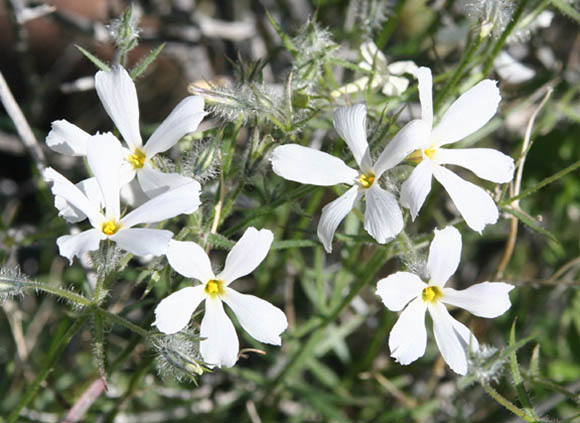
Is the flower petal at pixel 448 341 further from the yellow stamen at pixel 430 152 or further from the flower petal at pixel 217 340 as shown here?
the flower petal at pixel 217 340

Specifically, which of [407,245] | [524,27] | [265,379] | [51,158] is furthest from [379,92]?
[51,158]

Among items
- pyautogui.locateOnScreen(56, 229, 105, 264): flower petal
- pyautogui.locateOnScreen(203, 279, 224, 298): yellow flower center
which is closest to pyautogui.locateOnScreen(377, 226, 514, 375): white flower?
pyautogui.locateOnScreen(203, 279, 224, 298): yellow flower center

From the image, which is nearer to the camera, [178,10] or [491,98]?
[491,98]

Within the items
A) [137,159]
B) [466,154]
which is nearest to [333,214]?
[466,154]

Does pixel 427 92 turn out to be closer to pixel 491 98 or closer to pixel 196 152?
pixel 491 98

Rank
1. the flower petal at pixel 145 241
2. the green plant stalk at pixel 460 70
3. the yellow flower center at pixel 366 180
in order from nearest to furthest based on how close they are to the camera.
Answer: the flower petal at pixel 145 241, the yellow flower center at pixel 366 180, the green plant stalk at pixel 460 70

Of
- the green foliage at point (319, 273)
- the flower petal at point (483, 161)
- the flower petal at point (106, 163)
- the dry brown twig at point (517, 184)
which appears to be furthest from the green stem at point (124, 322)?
the dry brown twig at point (517, 184)
